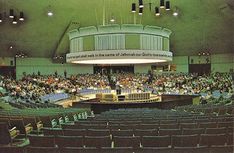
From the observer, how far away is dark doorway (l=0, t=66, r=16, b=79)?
33781 millimetres

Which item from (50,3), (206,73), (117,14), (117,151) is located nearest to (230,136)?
(117,151)

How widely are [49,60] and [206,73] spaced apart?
2029 cm

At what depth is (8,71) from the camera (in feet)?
112

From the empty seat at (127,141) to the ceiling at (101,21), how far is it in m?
18.1

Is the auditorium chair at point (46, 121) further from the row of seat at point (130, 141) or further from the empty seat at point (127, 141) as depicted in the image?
the empty seat at point (127, 141)

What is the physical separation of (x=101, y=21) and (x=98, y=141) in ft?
79.7

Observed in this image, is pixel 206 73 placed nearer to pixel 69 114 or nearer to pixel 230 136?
pixel 69 114

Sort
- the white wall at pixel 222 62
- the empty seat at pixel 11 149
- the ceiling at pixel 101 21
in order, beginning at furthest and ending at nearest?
the white wall at pixel 222 62
the ceiling at pixel 101 21
the empty seat at pixel 11 149

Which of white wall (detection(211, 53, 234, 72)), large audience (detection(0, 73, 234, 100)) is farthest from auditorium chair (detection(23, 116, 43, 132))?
white wall (detection(211, 53, 234, 72))

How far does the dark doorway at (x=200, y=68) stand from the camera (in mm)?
37562

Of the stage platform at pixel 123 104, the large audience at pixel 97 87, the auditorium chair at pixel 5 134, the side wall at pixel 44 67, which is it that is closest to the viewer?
the auditorium chair at pixel 5 134

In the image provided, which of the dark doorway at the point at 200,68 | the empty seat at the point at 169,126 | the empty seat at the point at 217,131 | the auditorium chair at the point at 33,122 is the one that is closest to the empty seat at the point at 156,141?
the empty seat at the point at 217,131

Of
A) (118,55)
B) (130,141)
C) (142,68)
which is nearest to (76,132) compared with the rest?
(130,141)

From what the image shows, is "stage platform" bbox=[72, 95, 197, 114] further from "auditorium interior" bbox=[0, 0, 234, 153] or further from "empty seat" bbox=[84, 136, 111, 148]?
"empty seat" bbox=[84, 136, 111, 148]
